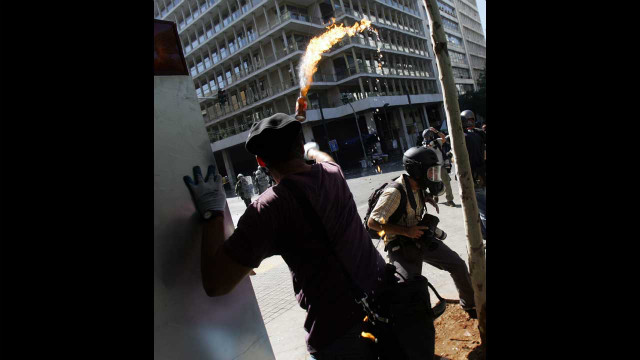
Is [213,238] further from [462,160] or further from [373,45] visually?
[373,45]

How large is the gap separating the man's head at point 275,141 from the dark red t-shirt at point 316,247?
0.46ft

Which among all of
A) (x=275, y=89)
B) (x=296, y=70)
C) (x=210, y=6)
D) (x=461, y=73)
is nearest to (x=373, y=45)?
(x=296, y=70)

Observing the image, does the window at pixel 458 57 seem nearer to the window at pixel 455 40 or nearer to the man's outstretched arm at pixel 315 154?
the window at pixel 455 40

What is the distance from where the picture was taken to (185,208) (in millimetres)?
1511

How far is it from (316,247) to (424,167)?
1.91 metres

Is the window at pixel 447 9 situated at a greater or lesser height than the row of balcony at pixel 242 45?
greater

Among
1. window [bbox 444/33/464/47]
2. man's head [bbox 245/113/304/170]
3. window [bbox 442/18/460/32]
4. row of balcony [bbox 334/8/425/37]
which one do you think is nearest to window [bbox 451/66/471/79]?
window [bbox 444/33/464/47]

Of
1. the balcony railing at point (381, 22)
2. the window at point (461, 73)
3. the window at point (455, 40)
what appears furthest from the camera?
the window at point (455, 40)

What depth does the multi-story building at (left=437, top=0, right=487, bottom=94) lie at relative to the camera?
64.6 metres

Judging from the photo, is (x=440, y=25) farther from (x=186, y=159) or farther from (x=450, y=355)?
(x=450, y=355)

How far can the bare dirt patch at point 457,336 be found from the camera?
2758 mm

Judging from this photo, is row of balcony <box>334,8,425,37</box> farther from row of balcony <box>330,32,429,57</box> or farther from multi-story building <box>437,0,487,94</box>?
multi-story building <box>437,0,487,94</box>

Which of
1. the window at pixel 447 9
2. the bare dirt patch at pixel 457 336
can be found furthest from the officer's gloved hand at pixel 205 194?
the window at pixel 447 9

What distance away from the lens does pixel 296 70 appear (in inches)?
1377
